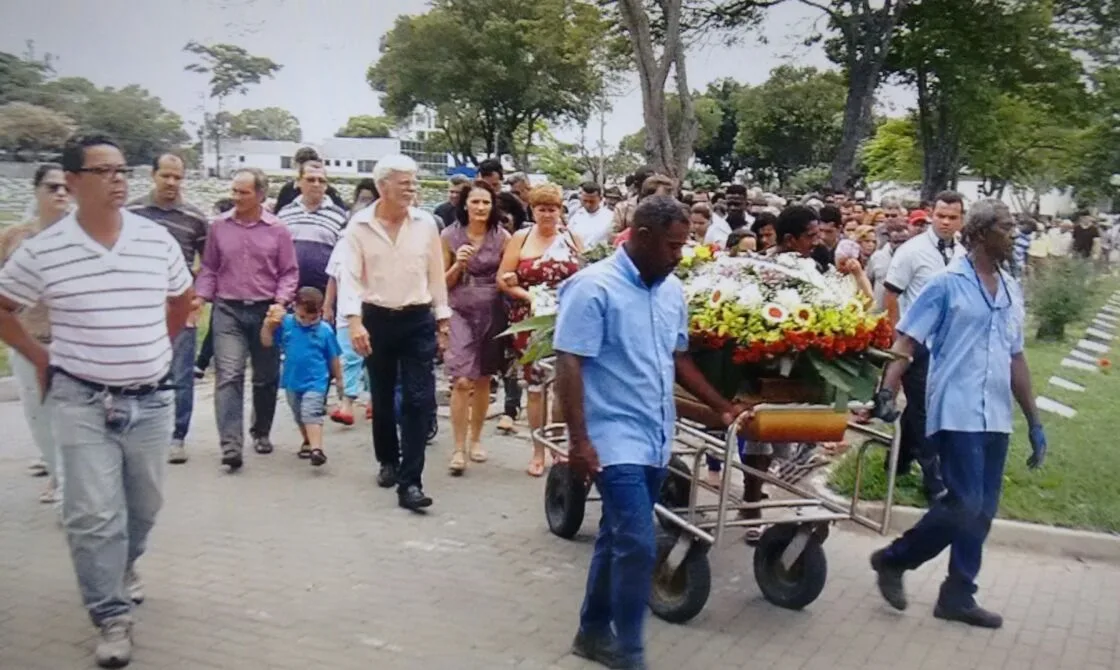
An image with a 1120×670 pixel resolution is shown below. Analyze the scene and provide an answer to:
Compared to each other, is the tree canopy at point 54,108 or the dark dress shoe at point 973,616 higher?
the tree canopy at point 54,108

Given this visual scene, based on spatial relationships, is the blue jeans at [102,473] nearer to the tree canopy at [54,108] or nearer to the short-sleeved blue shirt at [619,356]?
the tree canopy at [54,108]

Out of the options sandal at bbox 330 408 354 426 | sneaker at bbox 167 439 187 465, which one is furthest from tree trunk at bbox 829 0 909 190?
sneaker at bbox 167 439 187 465

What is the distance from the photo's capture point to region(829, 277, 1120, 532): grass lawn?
23.6 ft

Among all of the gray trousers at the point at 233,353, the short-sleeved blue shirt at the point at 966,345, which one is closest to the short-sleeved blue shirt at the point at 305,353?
the gray trousers at the point at 233,353

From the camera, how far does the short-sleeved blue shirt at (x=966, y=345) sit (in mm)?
5418

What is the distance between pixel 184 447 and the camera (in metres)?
8.41

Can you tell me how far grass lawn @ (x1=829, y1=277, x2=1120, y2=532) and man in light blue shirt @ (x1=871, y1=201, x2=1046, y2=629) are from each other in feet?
5.64

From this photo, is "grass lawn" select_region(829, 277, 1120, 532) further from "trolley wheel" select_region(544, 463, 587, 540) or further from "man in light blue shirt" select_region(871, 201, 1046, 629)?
"trolley wheel" select_region(544, 463, 587, 540)

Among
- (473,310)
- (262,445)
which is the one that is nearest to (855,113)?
(473,310)

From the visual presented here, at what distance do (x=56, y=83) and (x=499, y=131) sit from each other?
17881mm

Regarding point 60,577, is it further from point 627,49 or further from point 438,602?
point 627,49

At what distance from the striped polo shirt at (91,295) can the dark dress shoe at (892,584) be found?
11.6 feet

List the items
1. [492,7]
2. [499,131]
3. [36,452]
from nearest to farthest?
[36,452] → [492,7] → [499,131]

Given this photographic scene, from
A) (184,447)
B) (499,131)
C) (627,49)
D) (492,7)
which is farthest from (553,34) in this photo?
(184,447)
